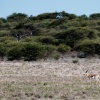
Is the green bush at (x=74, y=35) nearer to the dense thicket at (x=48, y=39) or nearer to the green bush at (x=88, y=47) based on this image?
the dense thicket at (x=48, y=39)

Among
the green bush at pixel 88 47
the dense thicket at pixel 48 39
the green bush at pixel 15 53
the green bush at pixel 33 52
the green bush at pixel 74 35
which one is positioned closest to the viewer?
the green bush at pixel 33 52

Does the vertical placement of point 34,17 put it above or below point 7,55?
above

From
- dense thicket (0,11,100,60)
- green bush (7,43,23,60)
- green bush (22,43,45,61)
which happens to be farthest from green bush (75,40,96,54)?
green bush (7,43,23,60)

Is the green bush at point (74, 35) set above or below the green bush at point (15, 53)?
above

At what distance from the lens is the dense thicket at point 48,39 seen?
3734 cm

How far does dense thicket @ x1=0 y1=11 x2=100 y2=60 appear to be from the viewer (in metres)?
37.3

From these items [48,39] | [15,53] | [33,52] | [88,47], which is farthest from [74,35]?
[15,53]

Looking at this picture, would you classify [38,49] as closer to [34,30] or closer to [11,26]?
[34,30]

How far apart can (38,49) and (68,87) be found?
73.5 feet

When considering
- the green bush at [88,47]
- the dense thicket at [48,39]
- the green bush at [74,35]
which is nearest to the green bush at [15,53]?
the dense thicket at [48,39]

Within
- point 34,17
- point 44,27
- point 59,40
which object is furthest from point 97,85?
point 34,17

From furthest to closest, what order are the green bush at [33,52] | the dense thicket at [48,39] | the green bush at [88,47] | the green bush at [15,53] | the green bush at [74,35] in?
the green bush at [74,35]
the green bush at [88,47]
the dense thicket at [48,39]
the green bush at [15,53]
the green bush at [33,52]

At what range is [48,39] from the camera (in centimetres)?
4944

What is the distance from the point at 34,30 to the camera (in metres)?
62.6
